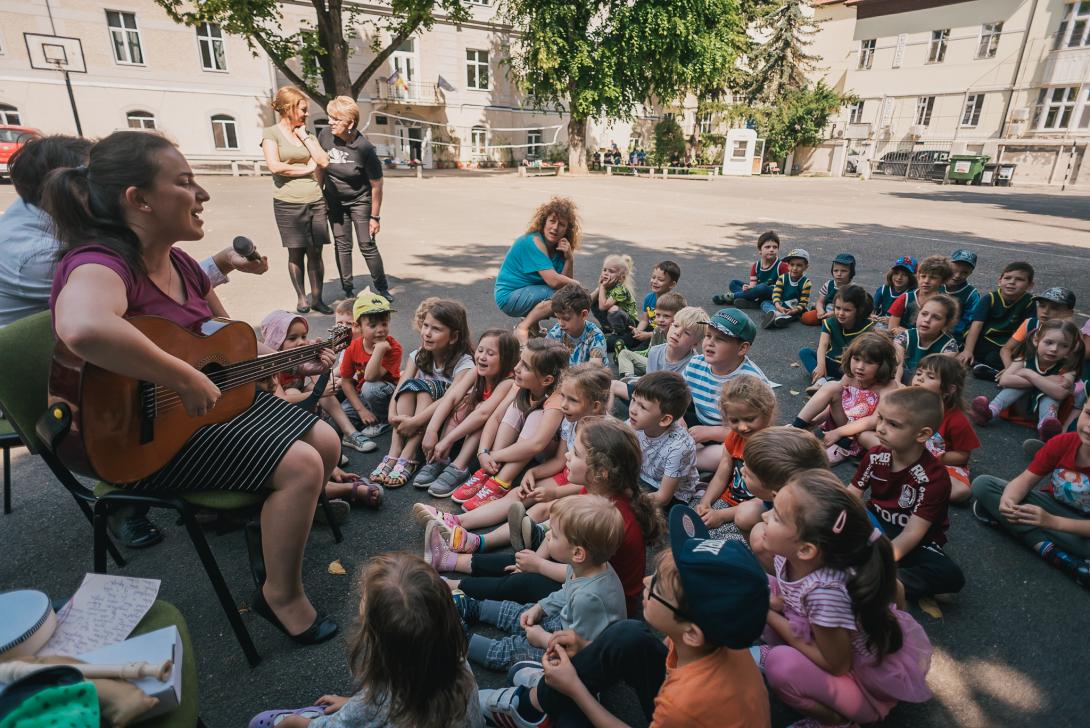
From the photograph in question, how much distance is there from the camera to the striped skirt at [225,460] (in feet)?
7.09

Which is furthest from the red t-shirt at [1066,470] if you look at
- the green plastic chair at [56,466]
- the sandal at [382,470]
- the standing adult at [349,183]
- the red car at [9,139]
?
the red car at [9,139]

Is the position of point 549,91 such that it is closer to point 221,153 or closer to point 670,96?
point 670,96

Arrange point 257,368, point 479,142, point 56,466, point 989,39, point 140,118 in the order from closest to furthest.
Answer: point 56,466, point 257,368, point 140,118, point 989,39, point 479,142

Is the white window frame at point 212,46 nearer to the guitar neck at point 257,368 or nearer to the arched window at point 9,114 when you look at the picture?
the arched window at point 9,114

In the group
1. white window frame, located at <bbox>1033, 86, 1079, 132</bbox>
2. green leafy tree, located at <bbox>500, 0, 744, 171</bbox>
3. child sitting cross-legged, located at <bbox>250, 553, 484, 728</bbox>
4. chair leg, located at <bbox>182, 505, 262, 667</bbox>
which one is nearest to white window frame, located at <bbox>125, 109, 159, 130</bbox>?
green leafy tree, located at <bbox>500, 0, 744, 171</bbox>

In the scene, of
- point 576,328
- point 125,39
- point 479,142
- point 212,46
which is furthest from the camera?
point 479,142

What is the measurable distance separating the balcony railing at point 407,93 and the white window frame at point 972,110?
3190cm

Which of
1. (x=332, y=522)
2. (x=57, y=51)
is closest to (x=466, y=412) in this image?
(x=332, y=522)

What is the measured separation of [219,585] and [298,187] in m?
5.00

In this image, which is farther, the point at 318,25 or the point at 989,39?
the point at 989,39

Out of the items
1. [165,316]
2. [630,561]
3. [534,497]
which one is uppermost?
[165,316]

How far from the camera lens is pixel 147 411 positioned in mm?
2010

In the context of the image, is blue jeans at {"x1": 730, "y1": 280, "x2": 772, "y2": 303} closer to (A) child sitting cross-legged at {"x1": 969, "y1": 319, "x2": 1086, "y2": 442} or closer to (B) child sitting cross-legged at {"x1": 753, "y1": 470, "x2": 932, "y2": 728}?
(A) child sitting cross-legged at {"x1": 969, "y1": 319, "x2": 1086, "y2": 442}

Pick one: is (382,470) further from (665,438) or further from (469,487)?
(665,438)
